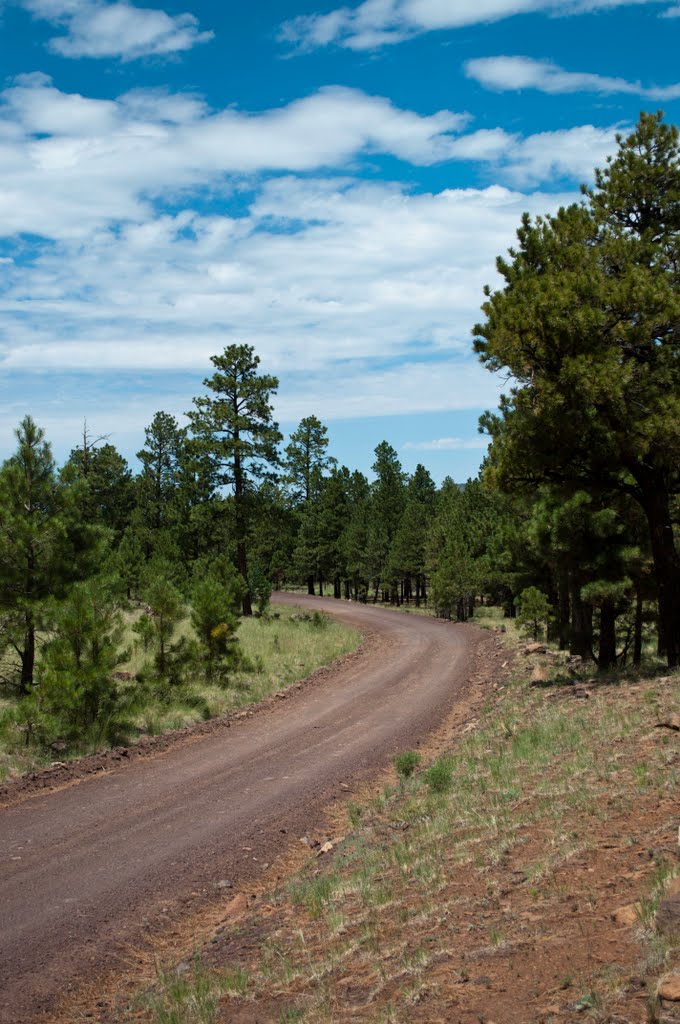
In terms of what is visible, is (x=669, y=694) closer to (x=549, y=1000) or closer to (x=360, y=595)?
(x=549, y=1000)

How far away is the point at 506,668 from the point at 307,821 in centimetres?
1275

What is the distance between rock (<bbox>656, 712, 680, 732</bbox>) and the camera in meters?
9.30

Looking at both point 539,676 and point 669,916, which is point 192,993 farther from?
point 539,676

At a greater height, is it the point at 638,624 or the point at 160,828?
the point at 638,624

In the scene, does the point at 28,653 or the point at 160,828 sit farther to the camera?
the point at 28,653

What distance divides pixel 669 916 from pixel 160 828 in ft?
22.6

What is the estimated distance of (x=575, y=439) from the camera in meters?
14.3

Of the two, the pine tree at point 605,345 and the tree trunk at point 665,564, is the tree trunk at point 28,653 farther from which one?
the tree trunk at point 665,564

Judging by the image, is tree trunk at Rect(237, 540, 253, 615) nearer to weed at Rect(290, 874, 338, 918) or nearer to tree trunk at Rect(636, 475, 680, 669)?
tree trunk at Rect(636, 475, 680, 669)

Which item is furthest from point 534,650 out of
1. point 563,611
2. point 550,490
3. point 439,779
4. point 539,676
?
point 439,779

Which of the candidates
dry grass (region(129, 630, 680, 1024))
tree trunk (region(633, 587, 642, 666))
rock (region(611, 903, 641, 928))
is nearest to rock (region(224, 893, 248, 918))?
dry grass (region(129, 630, 680, 1024))

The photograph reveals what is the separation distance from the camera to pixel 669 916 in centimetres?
436

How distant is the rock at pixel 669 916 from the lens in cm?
427

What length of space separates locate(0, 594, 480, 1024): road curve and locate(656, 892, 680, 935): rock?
447 centimetres
